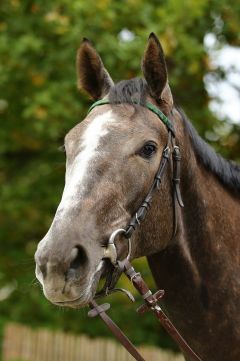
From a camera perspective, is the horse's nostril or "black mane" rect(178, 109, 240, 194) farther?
"black mane" rect(178, 109, 240, 194)

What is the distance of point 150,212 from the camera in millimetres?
3635

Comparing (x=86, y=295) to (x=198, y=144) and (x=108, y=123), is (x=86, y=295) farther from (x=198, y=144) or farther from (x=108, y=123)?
(x=198, y=144)

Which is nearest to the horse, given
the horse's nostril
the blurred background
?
the horse's nostril

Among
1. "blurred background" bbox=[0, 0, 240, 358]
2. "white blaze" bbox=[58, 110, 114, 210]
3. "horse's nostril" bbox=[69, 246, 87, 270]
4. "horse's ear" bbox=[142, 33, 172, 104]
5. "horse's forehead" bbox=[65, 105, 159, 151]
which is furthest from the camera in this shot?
"blurred background" bbox=[0, 0, 240, 358]

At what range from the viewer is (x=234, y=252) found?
402 cm

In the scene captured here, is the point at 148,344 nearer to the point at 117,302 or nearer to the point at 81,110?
the point at 117,302

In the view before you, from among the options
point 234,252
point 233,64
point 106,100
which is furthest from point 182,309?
point 233,64

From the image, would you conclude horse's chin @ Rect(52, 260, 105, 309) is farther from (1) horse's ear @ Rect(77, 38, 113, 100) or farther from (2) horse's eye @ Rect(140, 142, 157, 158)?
(1) horse's ear @ Rect(77, 38, 113, 100)

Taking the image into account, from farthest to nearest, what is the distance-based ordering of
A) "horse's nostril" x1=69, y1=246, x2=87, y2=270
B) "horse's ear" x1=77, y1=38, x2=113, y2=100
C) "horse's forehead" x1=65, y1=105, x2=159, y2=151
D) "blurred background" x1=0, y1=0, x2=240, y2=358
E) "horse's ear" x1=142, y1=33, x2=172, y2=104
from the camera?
"blurred background" x1=0, y1=0, x2=240, y2=358 → "horse's ear" x1=77, y1=38, x2=113, y2=100 → "horse's ear" x1=142, y1=33, x2=172, y2=104 → "horse's forehead" x1=65, y1=105, x2=159, y2=151 → "horse's nostril" x1=69, y1=246, x2=87, y2=270

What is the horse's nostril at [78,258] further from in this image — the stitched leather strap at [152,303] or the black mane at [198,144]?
the black mane at [198,144]

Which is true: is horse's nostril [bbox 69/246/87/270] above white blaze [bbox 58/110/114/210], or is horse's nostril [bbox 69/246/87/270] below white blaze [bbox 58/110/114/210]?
below

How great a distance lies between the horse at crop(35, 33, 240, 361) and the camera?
10.6ft

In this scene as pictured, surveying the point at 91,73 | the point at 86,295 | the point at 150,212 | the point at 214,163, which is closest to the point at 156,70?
the point at 91,73

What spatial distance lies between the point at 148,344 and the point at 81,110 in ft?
12.4
